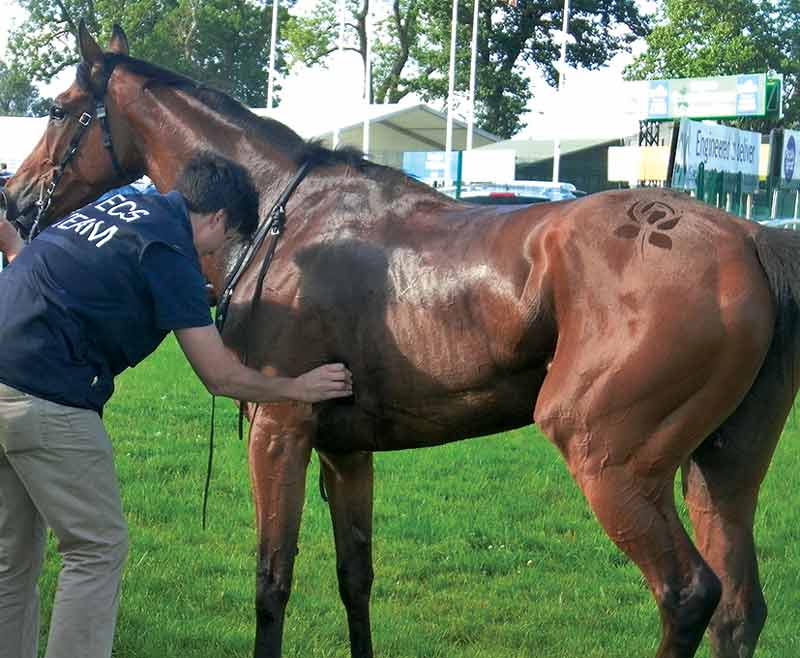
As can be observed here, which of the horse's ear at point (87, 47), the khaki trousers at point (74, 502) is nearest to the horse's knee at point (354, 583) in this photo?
the khaki trousers at point (74, 502)

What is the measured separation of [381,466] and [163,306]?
167 inches

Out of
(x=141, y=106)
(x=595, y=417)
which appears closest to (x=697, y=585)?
(x=595, y=417)

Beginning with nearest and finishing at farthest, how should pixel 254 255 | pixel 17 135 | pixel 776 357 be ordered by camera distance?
pixel 776 357
pixel 254 255
pixel 17 135

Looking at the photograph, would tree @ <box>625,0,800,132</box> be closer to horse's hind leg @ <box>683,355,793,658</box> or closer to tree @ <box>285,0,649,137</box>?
tree @ <box>285,0,649,137</box>

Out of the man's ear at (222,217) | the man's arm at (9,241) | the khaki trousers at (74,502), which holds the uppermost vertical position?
the man's ear at (222,217)

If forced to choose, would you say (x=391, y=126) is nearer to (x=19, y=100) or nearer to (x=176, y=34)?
(x=176, y=34)

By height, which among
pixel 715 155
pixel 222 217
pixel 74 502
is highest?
pixel 222 217

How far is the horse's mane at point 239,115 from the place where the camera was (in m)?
4.41

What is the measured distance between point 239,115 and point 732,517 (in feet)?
8.25

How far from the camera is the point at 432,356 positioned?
3811 millimetres

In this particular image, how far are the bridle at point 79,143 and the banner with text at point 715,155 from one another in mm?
13904

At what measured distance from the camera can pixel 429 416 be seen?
154 inches

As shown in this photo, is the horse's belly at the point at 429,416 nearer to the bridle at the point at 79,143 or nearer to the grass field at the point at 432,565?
the grass field at the point at 432,565

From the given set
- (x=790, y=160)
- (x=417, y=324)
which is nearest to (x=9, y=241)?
(x=417, y=324)
